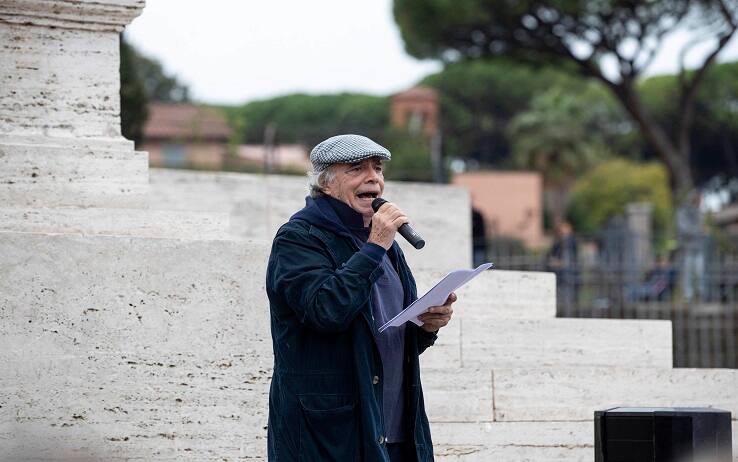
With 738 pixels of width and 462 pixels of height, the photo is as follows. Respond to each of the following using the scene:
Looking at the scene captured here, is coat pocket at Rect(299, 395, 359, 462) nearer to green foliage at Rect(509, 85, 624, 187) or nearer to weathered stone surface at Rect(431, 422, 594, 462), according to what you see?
weathered stone surface at Rect(431, 422, 594, 462)

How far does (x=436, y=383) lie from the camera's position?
5484mm

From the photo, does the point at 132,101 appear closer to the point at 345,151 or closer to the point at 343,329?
the point at 345,151

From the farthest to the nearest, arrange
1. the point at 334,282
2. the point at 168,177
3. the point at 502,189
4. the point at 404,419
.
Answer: the point at 502,189 < the point at 168,177 < the point at 404,419 < the point at 334,282

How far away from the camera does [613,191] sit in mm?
62500

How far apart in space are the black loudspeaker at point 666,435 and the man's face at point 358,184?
140 centimetres

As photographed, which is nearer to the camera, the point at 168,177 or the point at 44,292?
the point at 44,292

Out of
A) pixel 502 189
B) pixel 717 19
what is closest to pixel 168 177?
pixel 717 19

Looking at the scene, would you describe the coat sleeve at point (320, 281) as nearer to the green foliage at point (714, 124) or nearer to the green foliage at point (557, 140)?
the green foliage at point (714, 124)

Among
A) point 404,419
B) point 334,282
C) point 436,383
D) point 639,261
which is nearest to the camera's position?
point 334,282

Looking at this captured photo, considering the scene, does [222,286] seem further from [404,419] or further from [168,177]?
[168,177]

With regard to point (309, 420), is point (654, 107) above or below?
above

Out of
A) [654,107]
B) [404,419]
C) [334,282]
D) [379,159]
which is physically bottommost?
[404,419]

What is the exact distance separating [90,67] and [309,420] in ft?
8.84

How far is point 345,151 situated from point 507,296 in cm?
244
